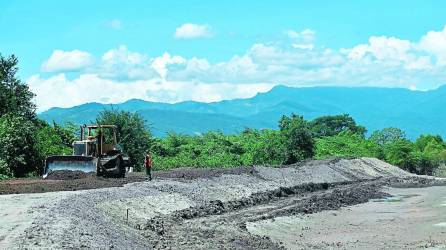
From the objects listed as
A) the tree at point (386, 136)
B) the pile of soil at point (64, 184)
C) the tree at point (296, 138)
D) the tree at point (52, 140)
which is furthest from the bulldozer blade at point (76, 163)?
the tree at point (386, 136)

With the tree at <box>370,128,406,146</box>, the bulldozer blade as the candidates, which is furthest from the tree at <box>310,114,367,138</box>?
the bulldozer blade

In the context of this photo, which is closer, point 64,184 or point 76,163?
point 64,184

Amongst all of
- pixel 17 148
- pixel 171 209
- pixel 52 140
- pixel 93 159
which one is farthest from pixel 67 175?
pixel 52 140

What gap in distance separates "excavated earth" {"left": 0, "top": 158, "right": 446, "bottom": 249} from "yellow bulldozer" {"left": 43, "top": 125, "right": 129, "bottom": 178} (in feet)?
2.60

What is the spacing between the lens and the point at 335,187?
2074 inches

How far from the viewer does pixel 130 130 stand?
5525cm

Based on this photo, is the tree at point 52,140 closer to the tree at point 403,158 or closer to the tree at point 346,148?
the tree at point 346,148

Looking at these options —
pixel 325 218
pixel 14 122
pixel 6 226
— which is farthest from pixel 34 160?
pixel 6 226

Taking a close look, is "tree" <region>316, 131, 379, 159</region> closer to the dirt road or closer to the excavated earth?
the excavated earth

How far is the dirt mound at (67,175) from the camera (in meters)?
35.1

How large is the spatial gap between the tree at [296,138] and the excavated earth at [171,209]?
53.2 ft

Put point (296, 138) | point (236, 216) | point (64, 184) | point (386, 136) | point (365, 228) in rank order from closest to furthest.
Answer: point (365, 228), point (236, 216), point (64, 184), point (296, 138), point (386, 136)

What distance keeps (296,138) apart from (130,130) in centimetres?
2019

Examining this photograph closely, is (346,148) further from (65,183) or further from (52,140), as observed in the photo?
(65,183)
